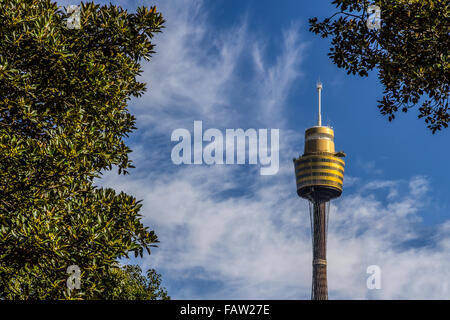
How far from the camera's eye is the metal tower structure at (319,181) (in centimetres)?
16162

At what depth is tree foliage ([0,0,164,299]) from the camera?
415 inches

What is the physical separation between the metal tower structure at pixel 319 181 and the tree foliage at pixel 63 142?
151246 mm

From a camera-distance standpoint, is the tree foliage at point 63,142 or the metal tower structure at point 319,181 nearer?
the tree foliage at point 63,142

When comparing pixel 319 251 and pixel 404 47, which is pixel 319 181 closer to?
pixel 319 251

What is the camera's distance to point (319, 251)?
165875 mm

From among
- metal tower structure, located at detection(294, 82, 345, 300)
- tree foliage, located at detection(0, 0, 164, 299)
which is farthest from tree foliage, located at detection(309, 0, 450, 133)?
metal tower structure, located at detection(294, 82, 345, 300)

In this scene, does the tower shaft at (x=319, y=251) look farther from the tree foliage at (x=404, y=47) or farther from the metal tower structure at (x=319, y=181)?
the tree foliage at (x=404, y=47)

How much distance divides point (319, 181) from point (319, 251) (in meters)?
21.9

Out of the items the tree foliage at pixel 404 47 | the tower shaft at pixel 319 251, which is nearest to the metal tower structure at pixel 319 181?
the tower shaft at pixel 319 251

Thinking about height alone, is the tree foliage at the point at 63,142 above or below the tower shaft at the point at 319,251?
below

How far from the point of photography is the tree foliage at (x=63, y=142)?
415 inches

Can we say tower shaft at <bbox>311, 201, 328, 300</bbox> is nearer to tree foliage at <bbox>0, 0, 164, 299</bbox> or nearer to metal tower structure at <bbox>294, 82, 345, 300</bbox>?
metal tower structure at <bbox>294, 82, 345, 300</bbox>
